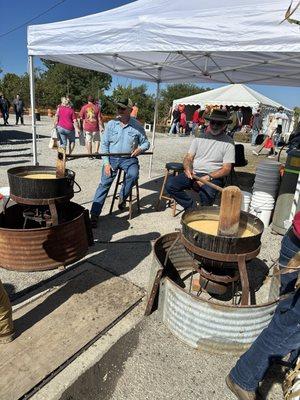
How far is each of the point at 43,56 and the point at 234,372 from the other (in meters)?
4.84

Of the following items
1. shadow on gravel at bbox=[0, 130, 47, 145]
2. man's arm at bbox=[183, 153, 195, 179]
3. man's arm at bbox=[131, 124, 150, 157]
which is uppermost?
man's arm at bbox=[131, 124, 150, 157]

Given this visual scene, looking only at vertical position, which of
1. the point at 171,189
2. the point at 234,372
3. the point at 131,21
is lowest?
the point at 234,372

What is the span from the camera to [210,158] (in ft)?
15.2

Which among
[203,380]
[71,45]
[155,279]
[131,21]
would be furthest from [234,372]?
[71,45]

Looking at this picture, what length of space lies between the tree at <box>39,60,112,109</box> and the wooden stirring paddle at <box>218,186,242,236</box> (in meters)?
42.3

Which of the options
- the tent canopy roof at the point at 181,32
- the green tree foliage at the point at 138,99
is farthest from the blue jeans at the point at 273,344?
the green tree foliage at the point at 138,99

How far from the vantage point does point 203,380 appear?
2.35m

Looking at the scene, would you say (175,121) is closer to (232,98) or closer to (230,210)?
(232,98)

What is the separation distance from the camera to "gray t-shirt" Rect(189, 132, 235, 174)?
4.55m

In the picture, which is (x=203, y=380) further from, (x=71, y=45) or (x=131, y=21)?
(x=71, y=45)

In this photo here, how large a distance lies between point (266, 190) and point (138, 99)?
33.7 meters

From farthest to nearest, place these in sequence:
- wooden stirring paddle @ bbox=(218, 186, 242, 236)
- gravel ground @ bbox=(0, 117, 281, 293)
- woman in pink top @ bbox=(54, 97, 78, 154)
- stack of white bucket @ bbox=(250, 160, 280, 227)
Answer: woman in pink top @ bbox=(54, 97, 78, 154)
stack of white bucket @ bbox=(250, 160, 280, 227)
gravel ground @ bbox=(0, 117, 281, 293)
wooden stirring paddle @ bbox=(218, 186, 242, 236)

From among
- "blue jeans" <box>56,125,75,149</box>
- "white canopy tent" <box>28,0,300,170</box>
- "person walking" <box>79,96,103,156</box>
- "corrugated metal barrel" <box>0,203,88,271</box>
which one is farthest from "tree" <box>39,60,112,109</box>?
"corrugated metal barrel" <box>0,203,88,271</box>

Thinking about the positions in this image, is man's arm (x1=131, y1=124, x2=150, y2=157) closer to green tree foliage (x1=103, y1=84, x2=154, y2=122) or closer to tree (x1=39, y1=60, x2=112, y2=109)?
green tree foliage (x1=103, y1=84, x2=154, y2=122)
